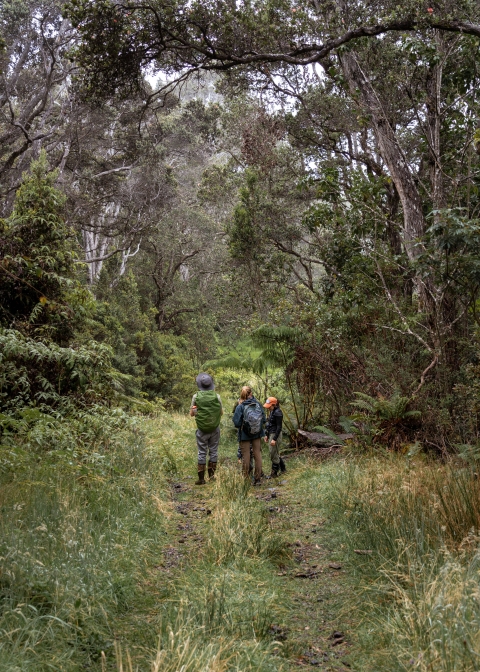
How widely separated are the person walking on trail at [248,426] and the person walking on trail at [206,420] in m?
0.34

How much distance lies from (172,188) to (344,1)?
1568 centimetres

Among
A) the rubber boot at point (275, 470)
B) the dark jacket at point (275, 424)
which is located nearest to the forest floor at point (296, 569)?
the rubber boot at point (275, 470)

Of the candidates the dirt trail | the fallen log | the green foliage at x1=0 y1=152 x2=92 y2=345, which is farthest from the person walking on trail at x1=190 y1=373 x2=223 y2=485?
the green foliage at x1=0 y1=152 x2=92 y2=345

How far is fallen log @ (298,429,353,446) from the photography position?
9305 mm

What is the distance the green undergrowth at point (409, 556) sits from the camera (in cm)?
270

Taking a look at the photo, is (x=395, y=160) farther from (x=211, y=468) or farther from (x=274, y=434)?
(x=211, y=468)

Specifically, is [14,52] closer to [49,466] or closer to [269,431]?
[269,431]

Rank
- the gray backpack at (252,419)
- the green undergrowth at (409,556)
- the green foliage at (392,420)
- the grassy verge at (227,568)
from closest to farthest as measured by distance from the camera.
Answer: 1. the green undergrowth at (409,556)
2. the grassy verge at (227,568)
3. the green foliage at (392,420)
4. the gray backpack at (252,419)

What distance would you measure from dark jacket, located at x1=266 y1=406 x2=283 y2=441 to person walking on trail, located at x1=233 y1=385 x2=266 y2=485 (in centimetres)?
46

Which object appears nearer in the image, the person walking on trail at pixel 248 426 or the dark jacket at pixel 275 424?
the person walking on trail at pixel 248 426

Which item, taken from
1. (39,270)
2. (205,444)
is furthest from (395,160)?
(39,270)

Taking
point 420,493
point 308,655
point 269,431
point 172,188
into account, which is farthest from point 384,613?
point 172,188

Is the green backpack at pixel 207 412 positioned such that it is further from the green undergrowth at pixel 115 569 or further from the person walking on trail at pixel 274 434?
the green undergrowth at pixel 115 569

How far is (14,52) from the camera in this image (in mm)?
18203
